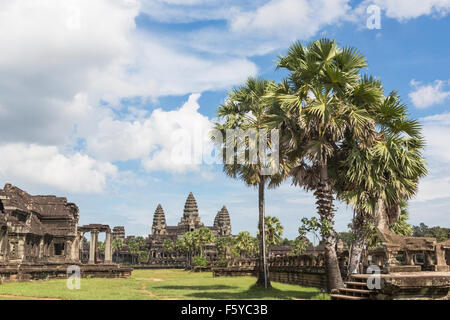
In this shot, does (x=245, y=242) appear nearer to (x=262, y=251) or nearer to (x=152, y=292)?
(x=262, y=251)

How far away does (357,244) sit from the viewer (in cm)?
1886

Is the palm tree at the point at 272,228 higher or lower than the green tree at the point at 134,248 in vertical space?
higher

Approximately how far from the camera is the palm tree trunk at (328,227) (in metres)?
17.9

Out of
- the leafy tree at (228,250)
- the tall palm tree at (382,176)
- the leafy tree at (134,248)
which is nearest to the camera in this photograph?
the tall palm tree at (382,176)

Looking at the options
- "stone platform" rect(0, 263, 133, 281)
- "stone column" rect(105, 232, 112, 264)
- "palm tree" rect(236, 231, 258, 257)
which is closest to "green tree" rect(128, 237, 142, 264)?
"palm tree" rect(236, 231, 258, 257)

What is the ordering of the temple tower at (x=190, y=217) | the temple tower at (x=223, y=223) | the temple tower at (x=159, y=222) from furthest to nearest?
the temple tower at (x=223, y=223), the temple tower at (x=159, y=222), the temple tower at (x=190, y=217)

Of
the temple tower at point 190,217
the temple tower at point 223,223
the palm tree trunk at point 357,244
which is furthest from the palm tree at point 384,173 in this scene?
the temple tower at point 223,223

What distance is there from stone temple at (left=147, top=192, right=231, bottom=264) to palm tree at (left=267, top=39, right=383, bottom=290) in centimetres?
12105

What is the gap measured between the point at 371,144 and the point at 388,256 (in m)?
7.82

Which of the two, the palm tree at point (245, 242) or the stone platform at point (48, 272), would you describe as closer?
the stone platform at point (48, 272)

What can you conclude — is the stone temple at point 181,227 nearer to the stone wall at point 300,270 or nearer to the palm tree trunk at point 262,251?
the stone wall at point 300,270

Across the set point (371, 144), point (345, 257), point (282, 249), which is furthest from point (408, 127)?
point (282, 249)

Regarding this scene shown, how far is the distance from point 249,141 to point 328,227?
8376mm

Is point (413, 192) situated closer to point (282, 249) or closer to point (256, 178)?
point (256, 178)
